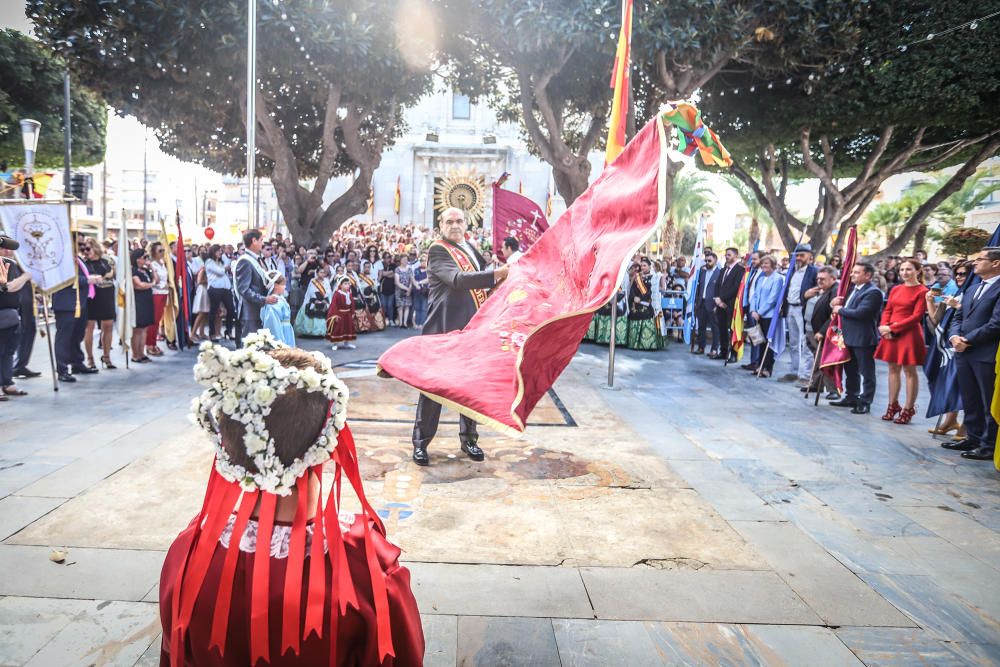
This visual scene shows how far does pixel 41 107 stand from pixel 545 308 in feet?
69.1

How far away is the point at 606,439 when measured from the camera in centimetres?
609

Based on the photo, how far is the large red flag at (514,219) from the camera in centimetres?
846

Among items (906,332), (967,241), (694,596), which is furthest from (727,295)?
(967,241)

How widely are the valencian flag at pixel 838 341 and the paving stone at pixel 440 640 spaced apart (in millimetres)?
6587

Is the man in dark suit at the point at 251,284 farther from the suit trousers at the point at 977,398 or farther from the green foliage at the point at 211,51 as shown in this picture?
the suit trousers at the point at 977,398

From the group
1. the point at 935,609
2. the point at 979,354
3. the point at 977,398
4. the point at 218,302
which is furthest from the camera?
the point at 218,302

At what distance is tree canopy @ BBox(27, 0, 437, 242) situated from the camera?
12.0 meters

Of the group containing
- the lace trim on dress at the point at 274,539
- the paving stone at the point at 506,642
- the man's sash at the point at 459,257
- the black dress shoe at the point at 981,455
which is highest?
the man's sash at the point at 459,257

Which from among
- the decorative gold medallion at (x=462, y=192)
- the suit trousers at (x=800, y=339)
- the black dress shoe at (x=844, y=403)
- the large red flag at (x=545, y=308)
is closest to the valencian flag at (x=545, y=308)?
the large red flag at (x=545, y=308)

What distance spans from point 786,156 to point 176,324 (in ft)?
55.2

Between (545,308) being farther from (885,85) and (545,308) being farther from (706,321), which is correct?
(885,85)

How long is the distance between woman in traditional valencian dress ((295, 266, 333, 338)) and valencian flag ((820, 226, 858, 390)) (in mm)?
8597

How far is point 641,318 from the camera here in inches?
505

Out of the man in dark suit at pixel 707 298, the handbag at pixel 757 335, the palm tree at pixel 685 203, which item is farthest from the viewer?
the palm tree at pixel 685 203
